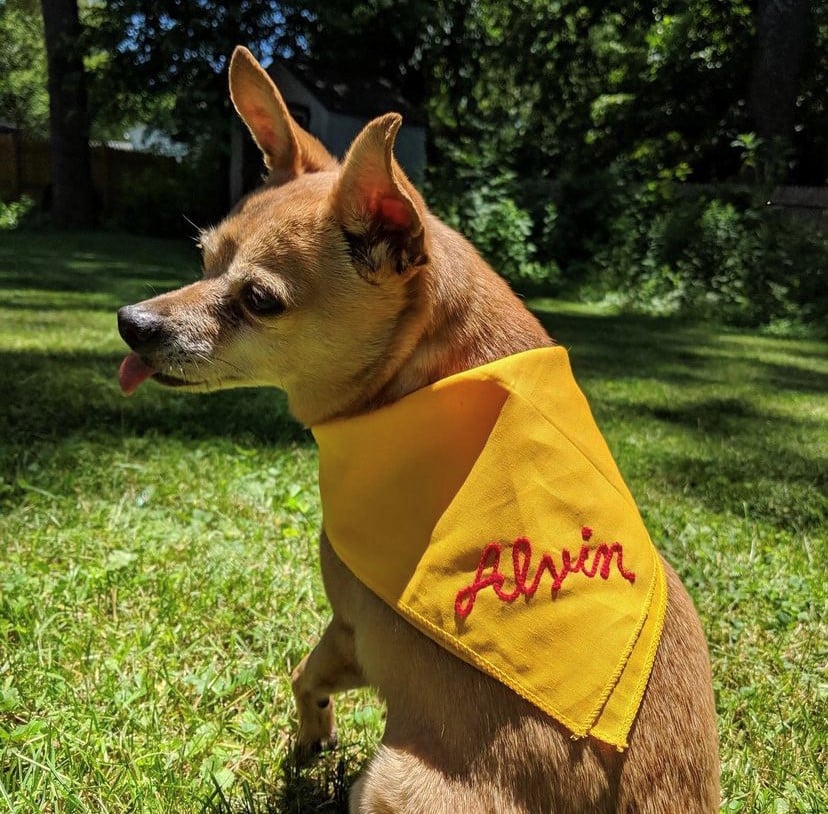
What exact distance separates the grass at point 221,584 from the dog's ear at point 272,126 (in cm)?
161

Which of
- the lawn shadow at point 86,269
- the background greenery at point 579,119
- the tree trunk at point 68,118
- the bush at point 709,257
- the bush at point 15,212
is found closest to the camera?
the lawn shadow at point 86,269

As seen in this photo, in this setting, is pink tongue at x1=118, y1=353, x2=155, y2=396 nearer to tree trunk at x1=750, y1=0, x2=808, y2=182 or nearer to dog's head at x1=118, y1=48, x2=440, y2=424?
dog's head at x1=118, y1=48, x2=440, y2=424

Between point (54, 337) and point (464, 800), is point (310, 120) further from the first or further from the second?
point (464, 800)

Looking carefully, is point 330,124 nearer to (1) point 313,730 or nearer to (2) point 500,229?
(2) point 500,229

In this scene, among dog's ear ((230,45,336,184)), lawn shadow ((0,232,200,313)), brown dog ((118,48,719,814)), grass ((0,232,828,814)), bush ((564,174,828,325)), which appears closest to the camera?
brown dog ((118,48,719,814))

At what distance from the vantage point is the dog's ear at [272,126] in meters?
2.29

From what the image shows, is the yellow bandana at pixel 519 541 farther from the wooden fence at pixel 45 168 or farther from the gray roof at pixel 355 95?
the wooden fence at pixel 45 168

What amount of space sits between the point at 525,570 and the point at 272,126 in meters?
1.65

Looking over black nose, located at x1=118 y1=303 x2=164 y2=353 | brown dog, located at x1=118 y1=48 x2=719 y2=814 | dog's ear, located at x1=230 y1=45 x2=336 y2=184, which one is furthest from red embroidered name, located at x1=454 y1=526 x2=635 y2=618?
dog's ear, located at x1=230 y1=45 x2=336 y2=184

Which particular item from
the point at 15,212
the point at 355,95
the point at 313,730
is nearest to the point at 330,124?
the point at 355,95

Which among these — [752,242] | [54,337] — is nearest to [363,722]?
[54,337]

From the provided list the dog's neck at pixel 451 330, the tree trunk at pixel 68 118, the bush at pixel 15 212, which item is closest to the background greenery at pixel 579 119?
the tree trunk at pixel 68 118

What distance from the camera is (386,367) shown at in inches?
76.9

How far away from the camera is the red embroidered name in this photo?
1.62 m
